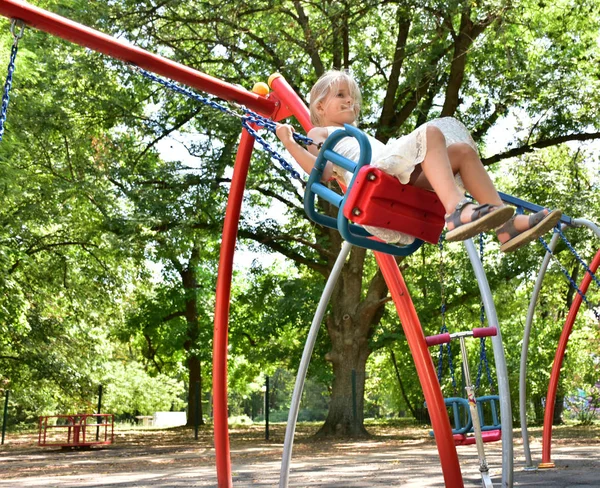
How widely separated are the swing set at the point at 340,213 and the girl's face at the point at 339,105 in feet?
0.69

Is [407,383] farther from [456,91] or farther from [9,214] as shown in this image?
[9,214]

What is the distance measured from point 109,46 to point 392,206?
73.6 inches

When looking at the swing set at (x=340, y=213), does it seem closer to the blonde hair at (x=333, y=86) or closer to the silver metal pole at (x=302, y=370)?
the silver metal pole at (x=302, y=370)

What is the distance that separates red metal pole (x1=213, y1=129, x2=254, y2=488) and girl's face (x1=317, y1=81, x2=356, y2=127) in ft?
4.93

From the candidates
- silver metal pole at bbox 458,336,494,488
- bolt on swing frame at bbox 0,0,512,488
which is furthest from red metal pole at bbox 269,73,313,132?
silver metal pole at bbox 458,336,494,488

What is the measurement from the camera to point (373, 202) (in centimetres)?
306

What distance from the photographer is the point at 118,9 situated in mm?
13602

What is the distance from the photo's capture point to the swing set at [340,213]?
312 centimetres

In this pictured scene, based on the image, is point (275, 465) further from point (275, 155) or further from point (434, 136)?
point (434, 136)

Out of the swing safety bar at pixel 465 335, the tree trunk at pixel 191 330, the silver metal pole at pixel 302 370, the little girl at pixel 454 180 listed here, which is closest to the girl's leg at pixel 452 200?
the little girl at pixel 454 180

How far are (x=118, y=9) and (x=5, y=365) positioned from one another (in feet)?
27.3

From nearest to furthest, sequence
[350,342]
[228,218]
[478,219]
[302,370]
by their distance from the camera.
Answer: [478,219]
[228,218]
[302,370]
[350,342]

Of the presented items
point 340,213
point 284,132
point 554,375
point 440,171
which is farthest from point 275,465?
point 440,171

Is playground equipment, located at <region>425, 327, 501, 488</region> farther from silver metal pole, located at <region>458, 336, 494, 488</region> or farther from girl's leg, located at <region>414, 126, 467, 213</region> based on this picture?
girl's leg, located at <region>414, 126, 467, 213</region>
